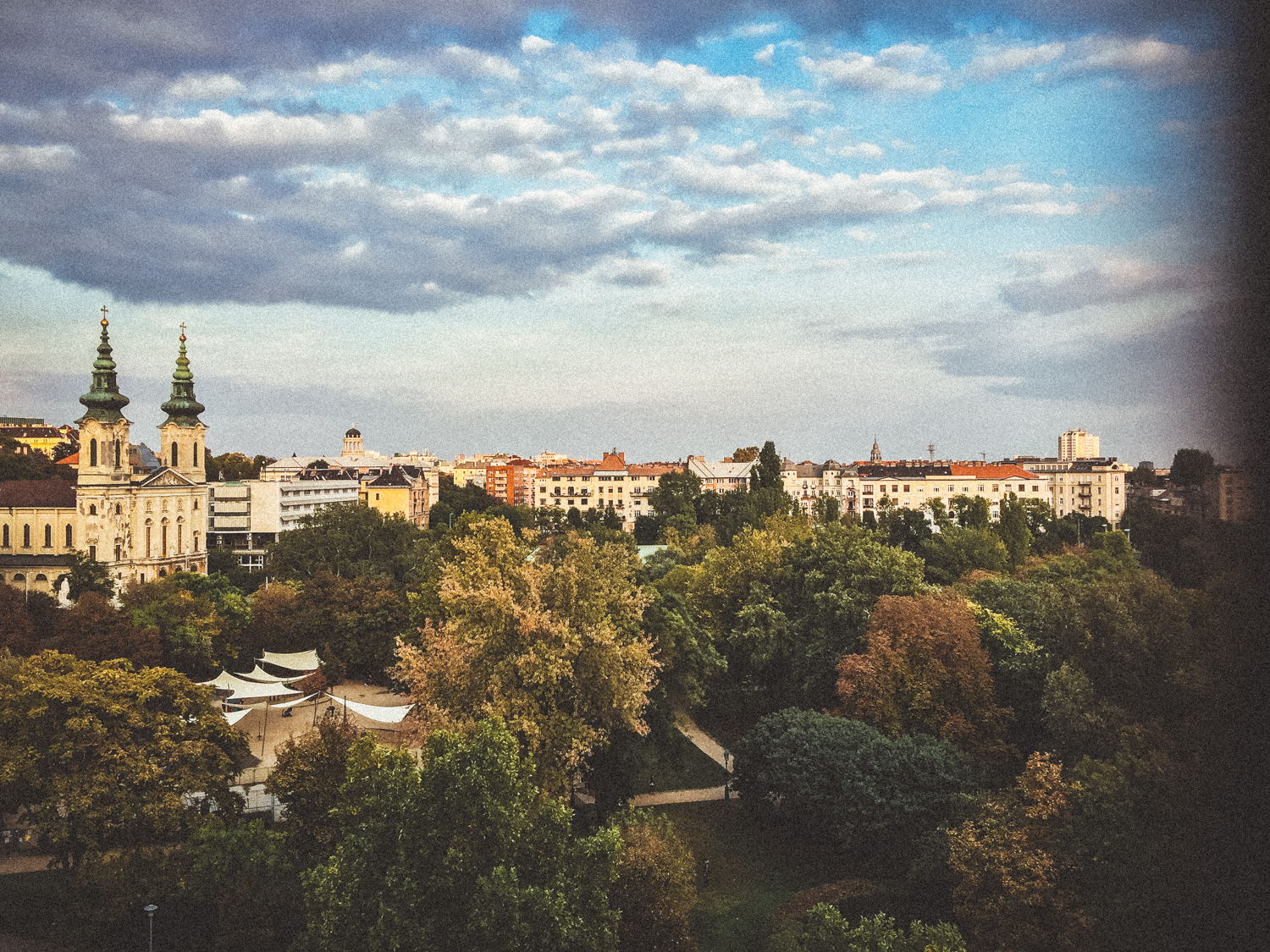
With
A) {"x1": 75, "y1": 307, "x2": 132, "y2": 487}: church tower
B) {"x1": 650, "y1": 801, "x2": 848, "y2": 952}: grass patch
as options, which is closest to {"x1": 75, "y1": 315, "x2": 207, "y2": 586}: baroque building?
{"x1": 75, "y1": 307, "x2": 132, "y2": 487}: church tower

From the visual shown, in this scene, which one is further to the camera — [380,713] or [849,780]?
[380,713]

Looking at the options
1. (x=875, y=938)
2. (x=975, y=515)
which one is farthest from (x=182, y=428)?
(x=875, y=938)

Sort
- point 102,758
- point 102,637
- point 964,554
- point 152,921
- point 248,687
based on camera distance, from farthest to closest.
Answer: point 964,554, point 248,687, point 102,637, point 102,758, point 152,921

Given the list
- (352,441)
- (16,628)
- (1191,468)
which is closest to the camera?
(1191,468)

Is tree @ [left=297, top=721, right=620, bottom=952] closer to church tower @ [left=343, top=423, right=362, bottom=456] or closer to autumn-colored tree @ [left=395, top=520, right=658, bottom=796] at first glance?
autumn-colored tree @ [left=395, top=520, right=658, bottom=796]

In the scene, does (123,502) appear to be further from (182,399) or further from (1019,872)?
(1019,872)

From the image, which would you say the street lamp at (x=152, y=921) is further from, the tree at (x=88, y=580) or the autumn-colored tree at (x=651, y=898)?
the tree at (x=88, y=580)
